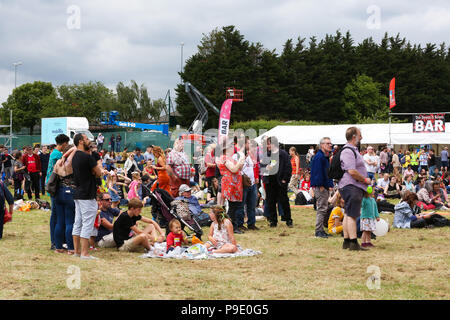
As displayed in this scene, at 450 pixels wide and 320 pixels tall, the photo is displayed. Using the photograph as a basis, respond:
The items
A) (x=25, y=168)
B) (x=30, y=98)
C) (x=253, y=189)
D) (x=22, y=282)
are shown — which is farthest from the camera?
(x=30, y=98)

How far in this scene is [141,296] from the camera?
5.30 m

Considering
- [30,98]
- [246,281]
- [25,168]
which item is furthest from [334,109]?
[246,281]

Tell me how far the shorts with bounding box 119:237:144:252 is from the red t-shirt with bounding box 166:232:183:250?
434mm

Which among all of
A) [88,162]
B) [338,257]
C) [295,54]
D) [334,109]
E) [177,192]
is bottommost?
[338,257]

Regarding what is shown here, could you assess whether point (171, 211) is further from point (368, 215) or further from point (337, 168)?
point (368, 215)

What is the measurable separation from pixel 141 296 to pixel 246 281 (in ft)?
4.25

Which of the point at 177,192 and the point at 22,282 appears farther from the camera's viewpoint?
the point at 177,192

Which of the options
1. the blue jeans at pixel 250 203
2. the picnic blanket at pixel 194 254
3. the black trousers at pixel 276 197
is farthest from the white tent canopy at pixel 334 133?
the picnic blanket at pixel 194 254

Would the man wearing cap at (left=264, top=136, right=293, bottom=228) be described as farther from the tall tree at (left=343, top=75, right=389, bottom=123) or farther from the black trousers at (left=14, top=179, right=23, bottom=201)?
the tall tree at (left=343, top=75, right=389, bottom=123)

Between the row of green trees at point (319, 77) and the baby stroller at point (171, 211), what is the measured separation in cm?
4726

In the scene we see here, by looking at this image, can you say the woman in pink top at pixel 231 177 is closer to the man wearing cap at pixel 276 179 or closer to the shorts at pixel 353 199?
the man wearing cap at pixel 276 179

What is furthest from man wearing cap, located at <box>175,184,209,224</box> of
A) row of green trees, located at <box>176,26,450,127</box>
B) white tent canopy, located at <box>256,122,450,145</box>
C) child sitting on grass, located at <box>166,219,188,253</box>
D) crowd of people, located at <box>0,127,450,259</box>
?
row of green trees, located at <box>176,26,450,127</box>

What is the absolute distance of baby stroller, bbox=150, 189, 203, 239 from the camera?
30.4 feet
